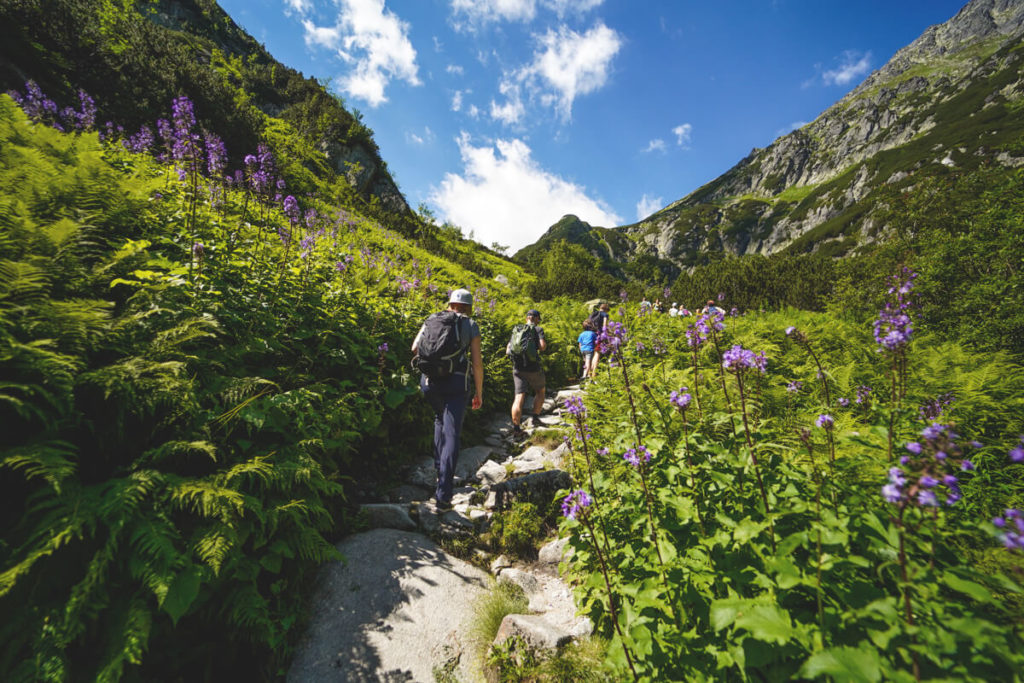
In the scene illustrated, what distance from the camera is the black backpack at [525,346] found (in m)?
6.65

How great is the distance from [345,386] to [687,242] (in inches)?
6013

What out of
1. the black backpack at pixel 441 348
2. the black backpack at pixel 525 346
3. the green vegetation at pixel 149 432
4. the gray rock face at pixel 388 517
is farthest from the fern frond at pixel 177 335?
the black backpack at pixel 525 346

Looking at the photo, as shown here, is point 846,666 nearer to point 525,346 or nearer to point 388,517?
point 388,517

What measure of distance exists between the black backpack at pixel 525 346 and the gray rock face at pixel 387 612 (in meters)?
3.58

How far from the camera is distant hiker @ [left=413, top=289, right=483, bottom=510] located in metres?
4.32

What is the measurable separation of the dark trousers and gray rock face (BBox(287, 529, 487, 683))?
68 cm

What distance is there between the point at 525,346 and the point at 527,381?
73 centimetres

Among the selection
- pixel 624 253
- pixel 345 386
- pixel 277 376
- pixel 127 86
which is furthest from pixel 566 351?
pixel 624 253

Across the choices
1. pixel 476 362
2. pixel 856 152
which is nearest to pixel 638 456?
pixel 476 362

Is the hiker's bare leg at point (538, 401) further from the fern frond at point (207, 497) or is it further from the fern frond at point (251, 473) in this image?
the fern frond at point (207, 497)

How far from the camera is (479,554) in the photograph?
3814mm

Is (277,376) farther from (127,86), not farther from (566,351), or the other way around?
(127,86)

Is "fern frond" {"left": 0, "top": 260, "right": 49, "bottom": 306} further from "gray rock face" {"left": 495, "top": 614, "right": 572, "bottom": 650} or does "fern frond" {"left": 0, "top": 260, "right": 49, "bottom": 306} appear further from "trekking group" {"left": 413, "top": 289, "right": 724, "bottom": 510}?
"gray rock face" {"left": 495, "top": 614, "right": 572, "bottom": 650}

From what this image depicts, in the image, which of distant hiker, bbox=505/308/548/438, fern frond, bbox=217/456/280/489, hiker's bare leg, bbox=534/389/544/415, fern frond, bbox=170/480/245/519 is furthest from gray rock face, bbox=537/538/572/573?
hiker's bare leg, bbox=534/389/544/415
